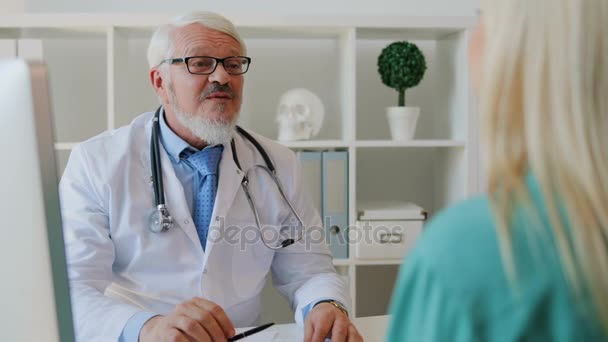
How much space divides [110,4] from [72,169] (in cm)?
122

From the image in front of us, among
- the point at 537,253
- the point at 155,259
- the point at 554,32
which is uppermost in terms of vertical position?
the point at 554,32

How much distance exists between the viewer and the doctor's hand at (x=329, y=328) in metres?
1.46

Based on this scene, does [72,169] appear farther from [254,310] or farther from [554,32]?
[554,32]

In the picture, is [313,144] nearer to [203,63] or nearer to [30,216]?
[203,63]

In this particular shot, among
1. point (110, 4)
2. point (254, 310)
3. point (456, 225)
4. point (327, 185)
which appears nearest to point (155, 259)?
point (254, 310)

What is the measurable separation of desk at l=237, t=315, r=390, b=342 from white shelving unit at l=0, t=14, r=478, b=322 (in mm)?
989

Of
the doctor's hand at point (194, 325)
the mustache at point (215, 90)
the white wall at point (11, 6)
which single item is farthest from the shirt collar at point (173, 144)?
the white wall at point (11, 6)

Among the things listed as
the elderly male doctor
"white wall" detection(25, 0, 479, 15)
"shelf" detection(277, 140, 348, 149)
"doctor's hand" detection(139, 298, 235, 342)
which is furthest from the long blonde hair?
"white wall" detection(25, 0, 479, 15)

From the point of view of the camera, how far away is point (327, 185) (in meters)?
2.59

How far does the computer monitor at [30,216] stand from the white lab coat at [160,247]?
1052 mm

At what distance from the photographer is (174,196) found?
183 cm

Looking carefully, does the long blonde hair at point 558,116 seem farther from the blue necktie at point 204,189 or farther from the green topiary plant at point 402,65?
the green topiary plant at point 402,65

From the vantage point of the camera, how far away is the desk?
1.44 meters

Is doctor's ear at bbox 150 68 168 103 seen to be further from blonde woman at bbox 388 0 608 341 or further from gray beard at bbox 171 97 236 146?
blonde woman at bbox 388 0 608 341
